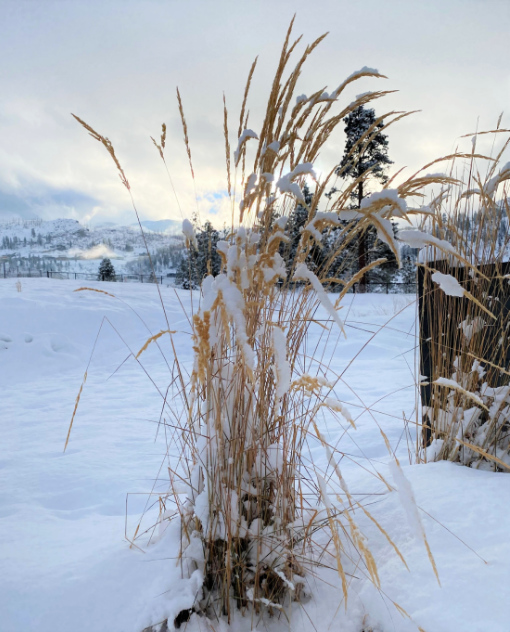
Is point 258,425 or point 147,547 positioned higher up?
point 258,425

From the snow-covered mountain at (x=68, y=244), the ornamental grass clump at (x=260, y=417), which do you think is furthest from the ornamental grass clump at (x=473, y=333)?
the snow-covered mountain at (x=68, y=244)

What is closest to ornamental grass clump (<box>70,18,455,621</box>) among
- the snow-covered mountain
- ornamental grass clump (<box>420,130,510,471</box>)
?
ornamental grass clump (<box>420,130,510,471</box>)

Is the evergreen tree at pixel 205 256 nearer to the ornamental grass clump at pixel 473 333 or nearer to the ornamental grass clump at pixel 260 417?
the ornamental grass clump at pixel 260 417

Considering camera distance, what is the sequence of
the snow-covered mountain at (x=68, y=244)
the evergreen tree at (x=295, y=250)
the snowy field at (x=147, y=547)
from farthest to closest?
the snow-covered mountain at (x=68, y=244)
the evergreen tree at (x=295, y=250)
the snowy field at (x=147, y=547)

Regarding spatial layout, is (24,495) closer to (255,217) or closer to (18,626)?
(18,626)

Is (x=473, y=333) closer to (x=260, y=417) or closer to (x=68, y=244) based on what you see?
(x=260, y=417)

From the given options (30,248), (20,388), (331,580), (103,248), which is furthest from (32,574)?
(30,248)

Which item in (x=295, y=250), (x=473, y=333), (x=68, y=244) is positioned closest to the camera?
(x=295, y=250)

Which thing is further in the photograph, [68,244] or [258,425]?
[68,244]

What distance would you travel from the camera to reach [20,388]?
393 cm

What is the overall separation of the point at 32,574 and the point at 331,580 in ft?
2.30

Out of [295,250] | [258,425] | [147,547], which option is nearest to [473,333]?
[295,250]

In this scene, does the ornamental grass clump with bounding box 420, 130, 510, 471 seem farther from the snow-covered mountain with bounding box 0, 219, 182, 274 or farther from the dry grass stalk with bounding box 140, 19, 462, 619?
the snow-covered mountain with bounding box 0, 219, 182, 274

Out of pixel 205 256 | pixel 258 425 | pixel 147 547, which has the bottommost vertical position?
pixel 147 547
